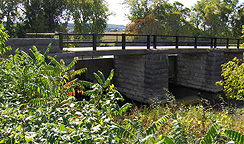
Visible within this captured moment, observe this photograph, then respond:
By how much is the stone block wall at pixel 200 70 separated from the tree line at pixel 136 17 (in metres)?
18.2

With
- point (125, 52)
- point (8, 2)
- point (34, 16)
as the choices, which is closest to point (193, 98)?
point (125, 52)

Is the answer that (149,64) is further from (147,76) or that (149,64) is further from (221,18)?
(221,18)

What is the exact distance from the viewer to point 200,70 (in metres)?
21.5

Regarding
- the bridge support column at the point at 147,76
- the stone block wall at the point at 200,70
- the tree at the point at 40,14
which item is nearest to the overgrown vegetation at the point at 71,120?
the bridge support column at the point at 147,76

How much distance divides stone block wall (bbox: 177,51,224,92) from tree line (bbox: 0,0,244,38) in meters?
18.2

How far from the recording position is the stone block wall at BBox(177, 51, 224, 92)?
20.8 meters

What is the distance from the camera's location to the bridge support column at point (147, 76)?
1647cm

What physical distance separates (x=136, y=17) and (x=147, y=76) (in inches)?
1096

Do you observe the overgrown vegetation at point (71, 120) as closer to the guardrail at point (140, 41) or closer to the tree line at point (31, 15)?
the guardrail at point (140, 41)

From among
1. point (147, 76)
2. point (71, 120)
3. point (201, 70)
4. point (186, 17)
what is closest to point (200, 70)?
point (201, 70)

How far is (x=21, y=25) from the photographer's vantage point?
106 ft

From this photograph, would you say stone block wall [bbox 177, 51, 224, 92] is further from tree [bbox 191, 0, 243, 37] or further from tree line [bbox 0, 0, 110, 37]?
tree [bbox 191, 0, 243, 37]

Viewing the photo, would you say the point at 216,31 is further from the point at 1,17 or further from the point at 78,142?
the point at 78,142

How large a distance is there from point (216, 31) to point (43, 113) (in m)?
49.3
